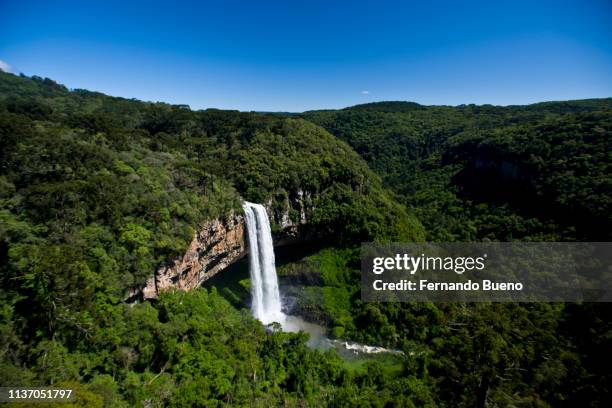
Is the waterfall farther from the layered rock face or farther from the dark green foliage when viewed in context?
the dark green foliage

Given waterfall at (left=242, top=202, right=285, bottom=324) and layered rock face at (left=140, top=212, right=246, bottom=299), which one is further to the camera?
waterfall at (left=242, top=202, right=285, bottom=324)

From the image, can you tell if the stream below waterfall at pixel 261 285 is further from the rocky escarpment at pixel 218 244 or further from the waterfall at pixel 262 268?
the rocky escarpment at pixel 218 244
